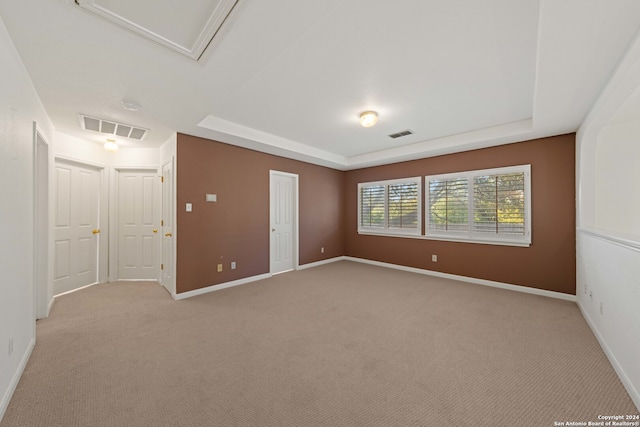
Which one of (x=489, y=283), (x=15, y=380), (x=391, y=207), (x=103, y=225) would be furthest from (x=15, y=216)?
(x=489, y=283)

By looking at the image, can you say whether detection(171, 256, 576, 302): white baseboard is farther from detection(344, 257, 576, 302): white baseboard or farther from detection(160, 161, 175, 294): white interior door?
detection(160, 161, 175, 294): white interior door

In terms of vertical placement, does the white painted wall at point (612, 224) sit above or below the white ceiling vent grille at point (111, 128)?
below

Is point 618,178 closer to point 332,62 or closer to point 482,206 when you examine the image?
point 482,206

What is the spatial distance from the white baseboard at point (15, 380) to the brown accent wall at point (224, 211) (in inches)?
59.7

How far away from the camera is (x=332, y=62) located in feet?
7.20

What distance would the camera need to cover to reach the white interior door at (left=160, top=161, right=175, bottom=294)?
12.5ft

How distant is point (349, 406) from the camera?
161 centimetres

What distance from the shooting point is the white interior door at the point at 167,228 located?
3.79 m

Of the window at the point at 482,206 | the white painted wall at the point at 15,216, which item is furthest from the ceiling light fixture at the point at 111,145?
the window at the point at 482,206

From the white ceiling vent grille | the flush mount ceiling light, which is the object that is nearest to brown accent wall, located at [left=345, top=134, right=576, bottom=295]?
Answer: the flush mount ceiling light

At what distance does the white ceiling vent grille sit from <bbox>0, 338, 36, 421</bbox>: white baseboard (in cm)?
252

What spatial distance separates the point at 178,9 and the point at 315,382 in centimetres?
264

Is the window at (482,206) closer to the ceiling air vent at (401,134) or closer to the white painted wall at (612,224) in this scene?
the white painted wall at (612,224)

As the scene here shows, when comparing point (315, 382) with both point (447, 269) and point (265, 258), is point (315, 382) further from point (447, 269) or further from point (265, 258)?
point (447, 269)
